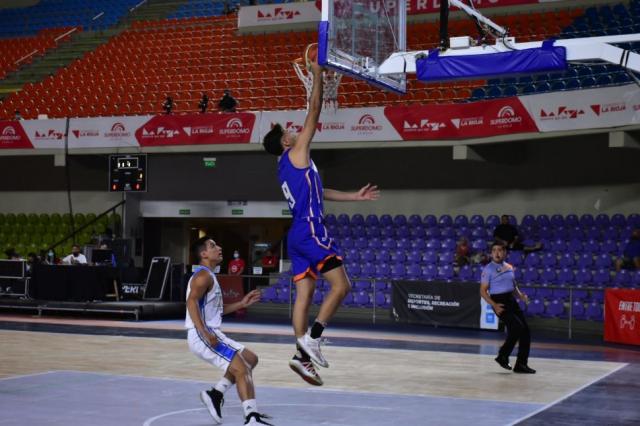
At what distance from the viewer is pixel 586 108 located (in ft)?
68.8

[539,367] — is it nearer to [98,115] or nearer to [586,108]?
[586,108]

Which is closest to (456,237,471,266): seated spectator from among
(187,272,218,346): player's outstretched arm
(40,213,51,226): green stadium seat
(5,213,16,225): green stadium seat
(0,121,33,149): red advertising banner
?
(0,121,33,149): red advertising banner

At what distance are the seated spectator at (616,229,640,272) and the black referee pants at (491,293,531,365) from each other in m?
7.99

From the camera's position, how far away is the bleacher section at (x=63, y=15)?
3831 centimetres

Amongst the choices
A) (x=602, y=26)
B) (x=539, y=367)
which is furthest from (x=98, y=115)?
(x=539, y=367)

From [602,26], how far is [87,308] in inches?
626

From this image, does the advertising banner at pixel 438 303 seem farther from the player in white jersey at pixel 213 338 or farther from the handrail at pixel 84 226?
the player in white jersey at pixel 213 338

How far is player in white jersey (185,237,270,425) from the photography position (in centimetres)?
858

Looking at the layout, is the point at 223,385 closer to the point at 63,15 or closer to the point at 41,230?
the point at 41,230

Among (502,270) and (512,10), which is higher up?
(512,10)

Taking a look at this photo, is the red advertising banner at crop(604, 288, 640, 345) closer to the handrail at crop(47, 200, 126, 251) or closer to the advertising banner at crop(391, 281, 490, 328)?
the advertising banner at crop(391, 281, 490, 328)

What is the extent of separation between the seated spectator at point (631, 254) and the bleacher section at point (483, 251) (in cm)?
39

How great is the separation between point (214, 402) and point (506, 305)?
6343 millimetres

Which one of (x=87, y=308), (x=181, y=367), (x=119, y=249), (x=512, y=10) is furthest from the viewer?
(x=512, y=10)
